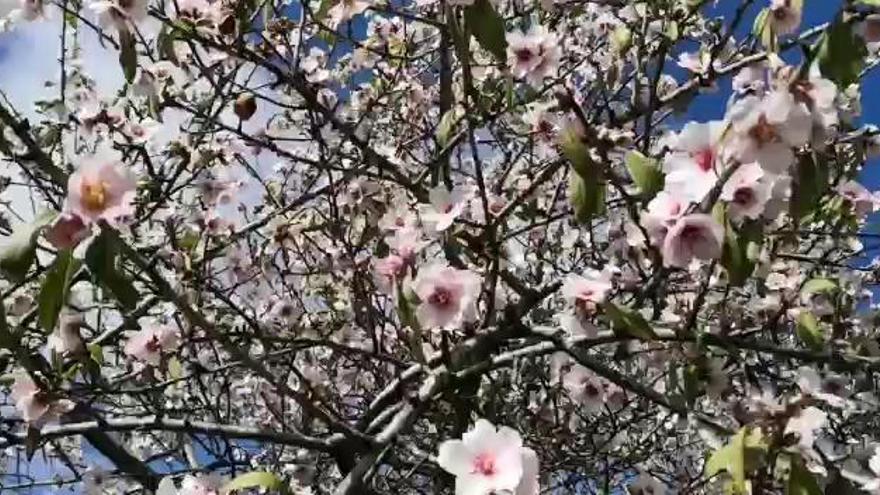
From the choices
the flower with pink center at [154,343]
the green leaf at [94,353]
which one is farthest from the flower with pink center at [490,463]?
the flower with pink center at [154,343]

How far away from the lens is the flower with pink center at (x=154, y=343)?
291 cm

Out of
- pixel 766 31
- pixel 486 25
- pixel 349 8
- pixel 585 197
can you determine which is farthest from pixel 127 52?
pixel 766 31

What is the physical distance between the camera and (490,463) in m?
1.86

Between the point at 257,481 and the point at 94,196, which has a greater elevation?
the point at 94,196

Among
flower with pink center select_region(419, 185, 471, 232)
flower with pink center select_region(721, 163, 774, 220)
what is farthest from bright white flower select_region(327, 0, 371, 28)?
flower with pink center select_region(721, 163, 774, 220)

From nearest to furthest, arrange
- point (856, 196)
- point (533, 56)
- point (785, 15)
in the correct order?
1. point (785, 15)
2. point (856, 196)
3. point (533, 56)

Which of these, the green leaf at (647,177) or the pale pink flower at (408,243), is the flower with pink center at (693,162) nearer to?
the green leaf at (647,177)

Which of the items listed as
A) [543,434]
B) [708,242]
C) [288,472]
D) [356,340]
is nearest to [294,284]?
[356,340]

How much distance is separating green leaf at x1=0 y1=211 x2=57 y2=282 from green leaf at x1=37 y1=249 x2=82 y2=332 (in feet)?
0.11

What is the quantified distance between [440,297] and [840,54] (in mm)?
847

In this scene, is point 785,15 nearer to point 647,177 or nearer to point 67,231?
point 647,177

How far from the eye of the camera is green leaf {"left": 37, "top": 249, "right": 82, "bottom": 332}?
5.03 ft

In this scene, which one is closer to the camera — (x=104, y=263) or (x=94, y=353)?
(x=104, y=263)

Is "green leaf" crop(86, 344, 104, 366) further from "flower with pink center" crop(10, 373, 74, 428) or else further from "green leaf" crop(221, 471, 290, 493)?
"green leaf" crop(221, 471, 290, 493)
